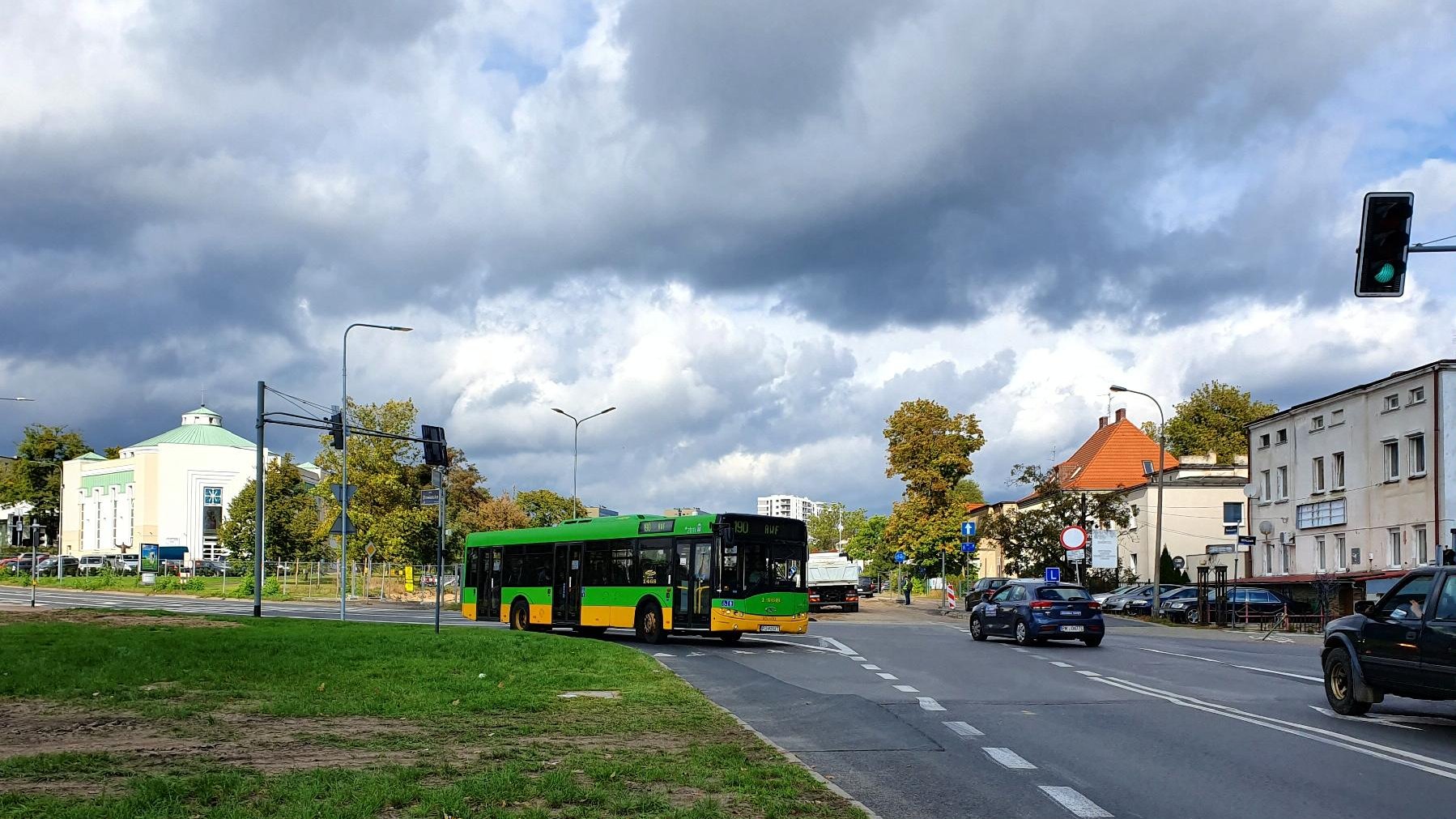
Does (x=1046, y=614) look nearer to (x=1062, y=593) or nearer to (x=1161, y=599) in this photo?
(x=1062, y=593)

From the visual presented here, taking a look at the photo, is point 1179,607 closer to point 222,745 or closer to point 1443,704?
point 1443,704

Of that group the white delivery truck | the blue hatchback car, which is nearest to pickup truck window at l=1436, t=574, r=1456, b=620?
the blue hatchback car

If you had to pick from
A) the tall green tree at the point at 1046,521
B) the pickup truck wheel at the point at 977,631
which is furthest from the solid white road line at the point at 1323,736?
the tall green tree at the point at 1046,521

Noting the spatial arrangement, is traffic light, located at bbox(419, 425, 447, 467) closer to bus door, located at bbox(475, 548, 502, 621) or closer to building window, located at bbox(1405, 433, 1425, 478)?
bus door, located at bbox(475, 548, 502, 621)

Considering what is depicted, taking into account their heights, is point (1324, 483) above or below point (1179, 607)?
above

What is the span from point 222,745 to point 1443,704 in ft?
45.3

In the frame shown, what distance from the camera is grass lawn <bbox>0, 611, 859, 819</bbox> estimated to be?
7.53 m

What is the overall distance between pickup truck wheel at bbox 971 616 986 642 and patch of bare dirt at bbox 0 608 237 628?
56.0ft

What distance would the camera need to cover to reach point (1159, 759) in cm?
1048

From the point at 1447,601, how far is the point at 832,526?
168269 millimetres

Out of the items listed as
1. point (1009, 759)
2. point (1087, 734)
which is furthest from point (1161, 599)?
point (1009, 759)

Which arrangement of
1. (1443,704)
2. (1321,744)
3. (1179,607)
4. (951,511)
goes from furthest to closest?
(951,511), (1179,607), (1443,704), (1321,744)

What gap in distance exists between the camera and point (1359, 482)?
46781 mm

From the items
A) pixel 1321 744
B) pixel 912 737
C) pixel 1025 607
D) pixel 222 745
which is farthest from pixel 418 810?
pixel 1025 607
